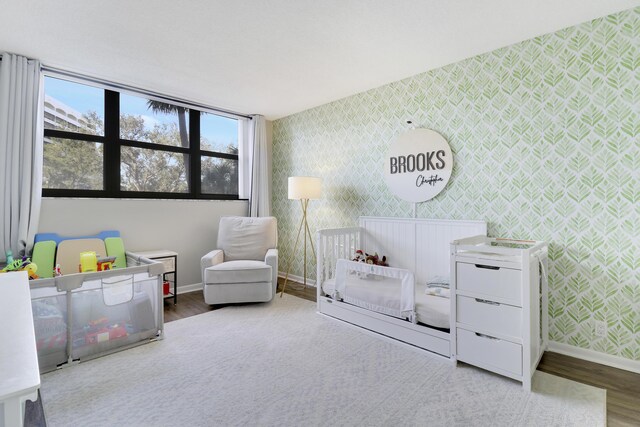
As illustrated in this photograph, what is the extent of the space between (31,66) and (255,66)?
2.00 m

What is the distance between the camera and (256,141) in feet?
14.8

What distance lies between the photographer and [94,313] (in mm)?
2279

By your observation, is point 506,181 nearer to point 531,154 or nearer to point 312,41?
point 531,154

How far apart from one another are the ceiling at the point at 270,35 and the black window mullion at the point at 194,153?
72cm

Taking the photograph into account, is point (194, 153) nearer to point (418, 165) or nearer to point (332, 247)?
point (332, 247)

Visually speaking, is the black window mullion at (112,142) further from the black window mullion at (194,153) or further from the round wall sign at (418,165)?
the round wall sign at (418,165)

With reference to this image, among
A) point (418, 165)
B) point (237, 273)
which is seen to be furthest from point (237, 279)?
point (418, 165)

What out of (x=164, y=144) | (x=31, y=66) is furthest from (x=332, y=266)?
(x=31, y=66)

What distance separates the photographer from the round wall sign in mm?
2971

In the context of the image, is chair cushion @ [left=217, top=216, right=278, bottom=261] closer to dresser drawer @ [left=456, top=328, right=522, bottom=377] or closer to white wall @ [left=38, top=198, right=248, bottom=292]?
white wall @ [left=38, top=198, right=248, bottom=292]

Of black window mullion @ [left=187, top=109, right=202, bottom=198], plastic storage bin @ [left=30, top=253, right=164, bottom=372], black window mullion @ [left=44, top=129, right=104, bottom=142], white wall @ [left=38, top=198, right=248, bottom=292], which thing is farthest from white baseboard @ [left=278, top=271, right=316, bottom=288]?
black window mullion @ [left=44, top=129, right=104, bottom=142]

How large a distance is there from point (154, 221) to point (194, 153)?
1.00 m

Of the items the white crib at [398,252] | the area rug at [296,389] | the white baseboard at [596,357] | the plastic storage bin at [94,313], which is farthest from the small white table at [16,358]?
the white baseboard at [596,357]

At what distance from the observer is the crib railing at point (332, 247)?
3.19 metres
